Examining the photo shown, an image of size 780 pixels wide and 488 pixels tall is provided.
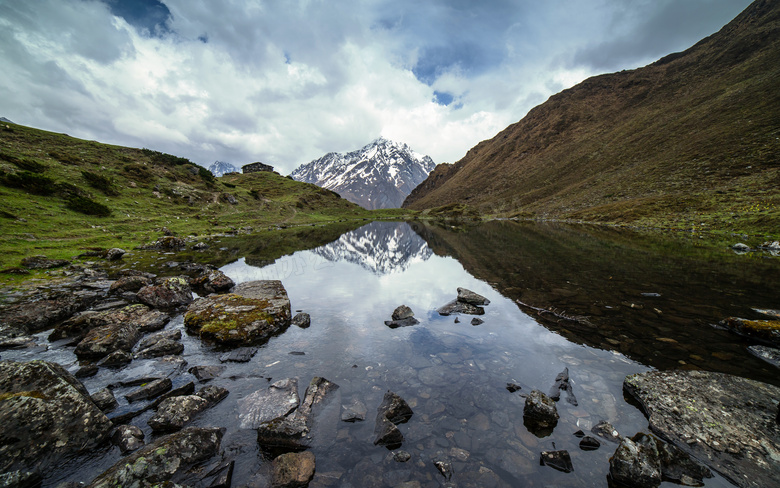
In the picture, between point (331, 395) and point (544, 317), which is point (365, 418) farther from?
point (544, 317)

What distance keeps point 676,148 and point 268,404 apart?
443ft

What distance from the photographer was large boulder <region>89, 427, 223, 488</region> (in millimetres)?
4570

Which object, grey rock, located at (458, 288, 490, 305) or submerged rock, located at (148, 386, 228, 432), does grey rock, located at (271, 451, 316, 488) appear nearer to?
submerged rock, located at (148, 386, 228, 432)

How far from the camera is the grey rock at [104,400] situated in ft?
23.5

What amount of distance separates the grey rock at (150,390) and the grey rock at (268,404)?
99.7 inches

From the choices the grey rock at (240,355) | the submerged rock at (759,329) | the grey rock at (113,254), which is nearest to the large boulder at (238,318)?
the grey rock at (240,355)

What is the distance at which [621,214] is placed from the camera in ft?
219

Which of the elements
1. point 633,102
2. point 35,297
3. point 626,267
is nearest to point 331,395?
point 35,297

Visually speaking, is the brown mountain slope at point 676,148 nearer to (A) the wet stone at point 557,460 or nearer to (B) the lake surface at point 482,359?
(B) the lake surface at point 482,359

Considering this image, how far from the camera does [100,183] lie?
4894 cm

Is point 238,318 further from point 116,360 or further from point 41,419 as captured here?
point 41,419

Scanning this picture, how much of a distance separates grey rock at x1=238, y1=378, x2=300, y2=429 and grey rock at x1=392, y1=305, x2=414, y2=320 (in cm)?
667

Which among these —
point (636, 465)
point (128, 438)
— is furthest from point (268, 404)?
point (636, 465)

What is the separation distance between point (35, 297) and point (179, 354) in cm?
1175
